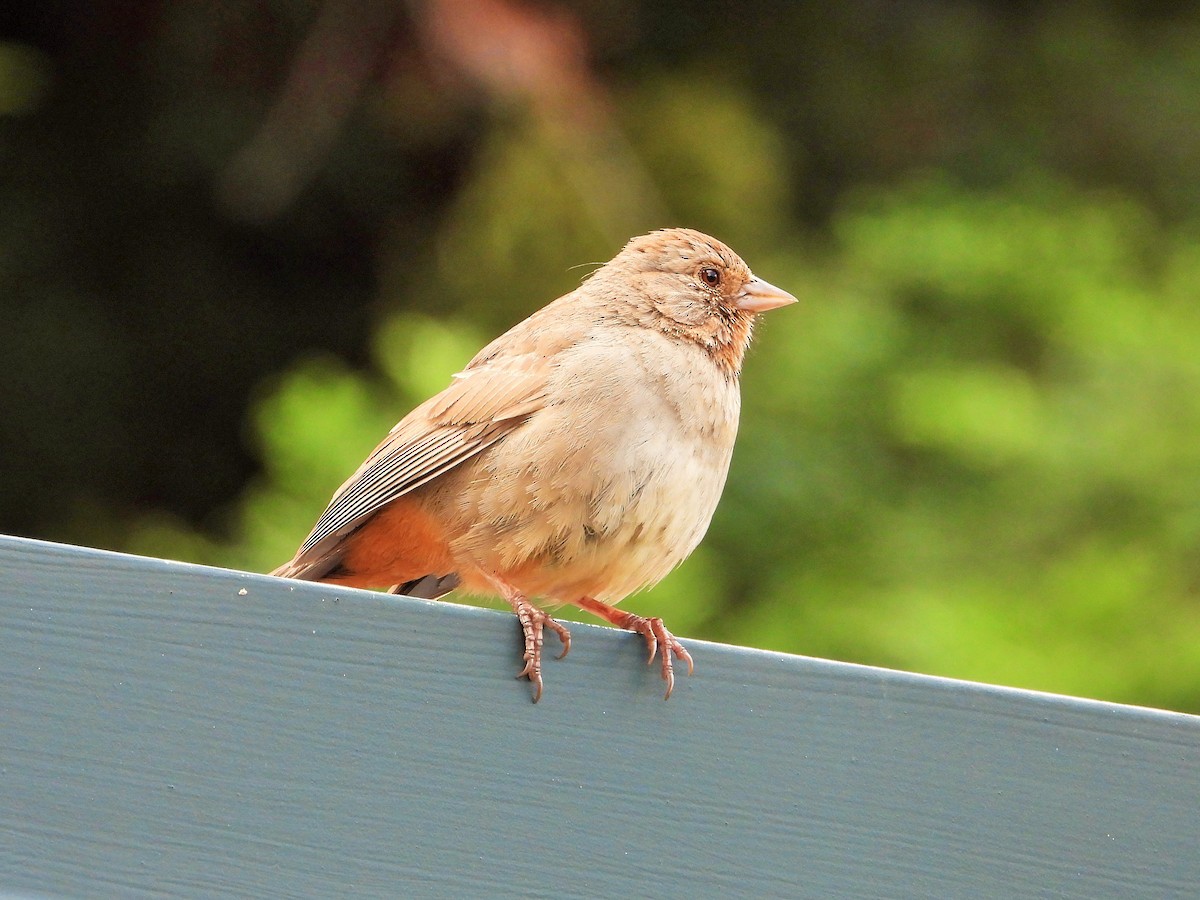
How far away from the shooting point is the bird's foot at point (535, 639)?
2008 mm

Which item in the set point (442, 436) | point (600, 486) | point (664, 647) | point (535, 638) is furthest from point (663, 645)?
point (442, 436)

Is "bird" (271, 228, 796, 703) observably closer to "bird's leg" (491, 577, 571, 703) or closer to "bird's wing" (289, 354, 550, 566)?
"bird's wing" (289, 354, 550, 566)

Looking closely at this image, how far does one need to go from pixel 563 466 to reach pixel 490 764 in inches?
37.4

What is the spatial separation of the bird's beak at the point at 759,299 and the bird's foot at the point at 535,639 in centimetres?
169

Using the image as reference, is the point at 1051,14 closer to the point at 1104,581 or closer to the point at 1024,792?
the point at 1104,581

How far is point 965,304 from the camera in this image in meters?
5.16

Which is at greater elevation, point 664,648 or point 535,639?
point 664,648

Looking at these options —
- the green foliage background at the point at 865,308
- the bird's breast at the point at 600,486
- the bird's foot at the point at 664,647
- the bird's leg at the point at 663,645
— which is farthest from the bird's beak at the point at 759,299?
the bird's foot at the point at 664,647

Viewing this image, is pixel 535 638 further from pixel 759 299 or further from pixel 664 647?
pixel 759 299

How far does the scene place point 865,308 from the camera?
16.8ft

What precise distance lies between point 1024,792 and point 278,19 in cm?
466

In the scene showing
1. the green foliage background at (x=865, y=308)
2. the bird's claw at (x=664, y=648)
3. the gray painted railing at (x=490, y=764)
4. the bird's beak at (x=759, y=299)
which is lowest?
the gray painted railing at (x=490, y=764)

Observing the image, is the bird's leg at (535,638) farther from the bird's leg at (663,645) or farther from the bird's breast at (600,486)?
the bird's breast at (600,486)

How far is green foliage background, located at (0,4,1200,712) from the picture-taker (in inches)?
175
